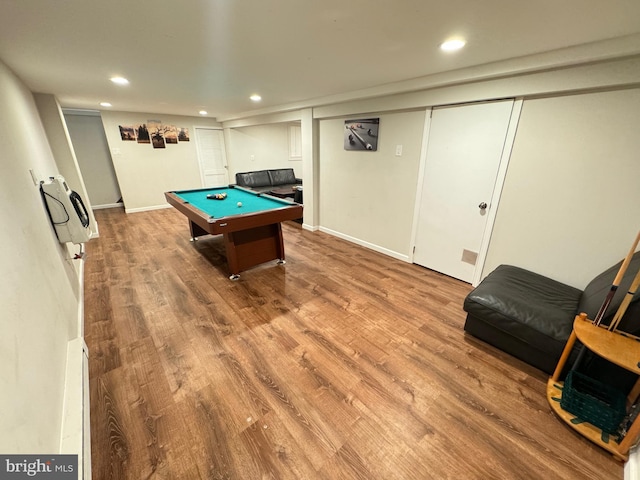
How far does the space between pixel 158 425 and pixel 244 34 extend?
2.56 m

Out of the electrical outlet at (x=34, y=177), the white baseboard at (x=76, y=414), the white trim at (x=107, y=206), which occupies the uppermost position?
the electrical outlet at (x=34, y=177)

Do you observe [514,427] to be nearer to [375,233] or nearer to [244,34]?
[375,233]

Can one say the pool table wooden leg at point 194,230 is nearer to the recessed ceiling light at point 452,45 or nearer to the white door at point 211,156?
the white door at point 211,156

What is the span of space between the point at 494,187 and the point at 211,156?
680 cm

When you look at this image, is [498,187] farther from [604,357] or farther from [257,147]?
[257,147]

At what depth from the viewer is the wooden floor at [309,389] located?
1.28 metres

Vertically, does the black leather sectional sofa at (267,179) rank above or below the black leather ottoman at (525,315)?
above

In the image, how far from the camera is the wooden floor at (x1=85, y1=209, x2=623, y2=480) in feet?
4.21

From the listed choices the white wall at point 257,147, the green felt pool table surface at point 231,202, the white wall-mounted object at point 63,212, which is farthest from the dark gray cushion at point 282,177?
the white wall-mounted object at point 63,212

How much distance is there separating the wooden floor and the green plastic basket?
13 cm

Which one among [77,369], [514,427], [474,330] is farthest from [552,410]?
[77,369]

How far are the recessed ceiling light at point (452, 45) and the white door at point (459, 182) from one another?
0.86 m

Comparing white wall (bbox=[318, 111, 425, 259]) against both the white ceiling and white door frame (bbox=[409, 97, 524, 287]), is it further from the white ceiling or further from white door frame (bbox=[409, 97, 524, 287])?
the white ceiling

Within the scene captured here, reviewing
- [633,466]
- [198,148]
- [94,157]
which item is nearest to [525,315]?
[633,466]
